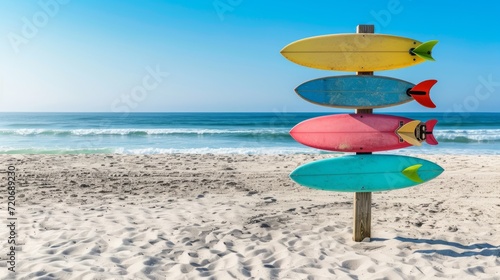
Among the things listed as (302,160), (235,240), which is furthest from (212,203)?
(302,160)

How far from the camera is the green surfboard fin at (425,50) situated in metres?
4.00

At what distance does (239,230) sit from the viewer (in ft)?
14.9

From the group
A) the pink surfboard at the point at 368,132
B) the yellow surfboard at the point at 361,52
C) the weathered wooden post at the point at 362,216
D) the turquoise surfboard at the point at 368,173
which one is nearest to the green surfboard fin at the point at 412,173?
the turquoise surfboard at the point at 368,173

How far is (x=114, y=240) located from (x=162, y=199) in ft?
7.20

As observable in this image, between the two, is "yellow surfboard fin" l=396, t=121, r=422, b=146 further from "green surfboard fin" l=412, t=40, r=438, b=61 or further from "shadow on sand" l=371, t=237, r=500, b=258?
"shadow on sand" l=371, t=237, r=500, b=258

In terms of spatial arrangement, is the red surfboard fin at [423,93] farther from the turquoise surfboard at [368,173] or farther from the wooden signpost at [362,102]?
the turquoise surfboard at [368,173]

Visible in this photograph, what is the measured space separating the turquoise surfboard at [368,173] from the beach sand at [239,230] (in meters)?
0.62

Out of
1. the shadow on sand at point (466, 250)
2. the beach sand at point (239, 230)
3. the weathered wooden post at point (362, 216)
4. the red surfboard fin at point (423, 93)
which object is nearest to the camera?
the beach sand at point (239, 230)

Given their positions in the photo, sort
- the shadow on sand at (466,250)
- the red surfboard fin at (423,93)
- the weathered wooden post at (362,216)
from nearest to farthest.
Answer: the shadow on sand at (466,250) < the red surfboard fin at (423,93) < the weathered wooden post at (362,216)

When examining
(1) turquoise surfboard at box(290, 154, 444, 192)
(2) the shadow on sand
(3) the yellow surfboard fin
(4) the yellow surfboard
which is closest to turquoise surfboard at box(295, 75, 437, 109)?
(4) the yellow surfboard

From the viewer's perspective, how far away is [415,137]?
3.99 metres

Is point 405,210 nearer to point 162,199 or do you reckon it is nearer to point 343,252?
point 343,252

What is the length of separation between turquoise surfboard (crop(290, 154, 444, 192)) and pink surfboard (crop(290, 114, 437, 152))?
137 millimetres

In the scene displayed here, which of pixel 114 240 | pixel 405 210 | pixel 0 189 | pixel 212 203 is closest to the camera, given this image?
pixel 114 240
